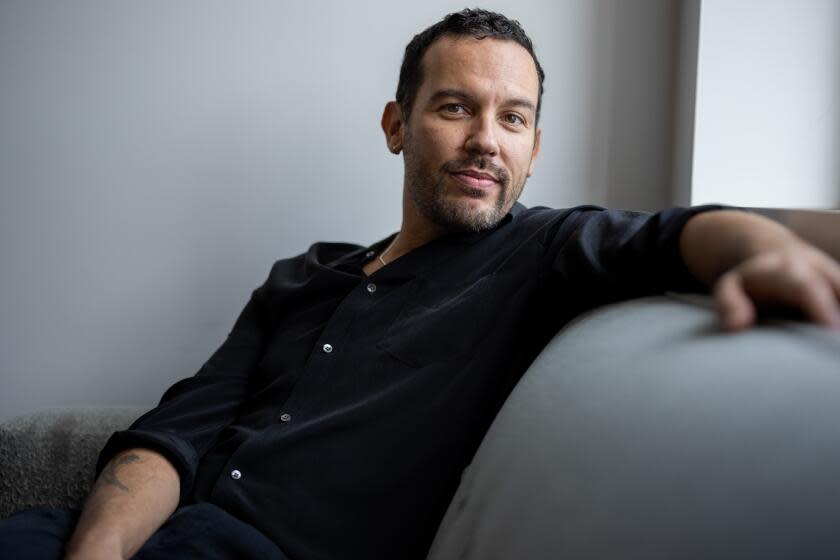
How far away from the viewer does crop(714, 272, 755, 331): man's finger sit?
1.93ft

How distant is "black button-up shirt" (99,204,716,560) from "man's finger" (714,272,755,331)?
0.57 feet

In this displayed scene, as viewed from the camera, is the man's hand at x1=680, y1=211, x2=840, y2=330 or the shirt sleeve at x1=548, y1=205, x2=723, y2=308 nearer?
the man's hand at x1=680, y1=211, x2=840, y2=330

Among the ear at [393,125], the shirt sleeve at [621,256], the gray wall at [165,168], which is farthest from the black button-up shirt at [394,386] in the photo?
the gray wall at [165,168]

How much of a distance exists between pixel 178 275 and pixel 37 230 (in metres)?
0.33

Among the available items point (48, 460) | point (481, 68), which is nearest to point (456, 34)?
point (481, 68)

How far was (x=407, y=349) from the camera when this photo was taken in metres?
1.05

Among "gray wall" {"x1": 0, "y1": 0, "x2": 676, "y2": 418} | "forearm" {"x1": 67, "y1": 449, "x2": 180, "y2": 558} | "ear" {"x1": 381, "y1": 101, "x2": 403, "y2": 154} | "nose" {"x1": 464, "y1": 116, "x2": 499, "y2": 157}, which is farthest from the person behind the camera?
"gray wall" {"x1": 0, "y1": 0, "x2": 676, "y2": 418}

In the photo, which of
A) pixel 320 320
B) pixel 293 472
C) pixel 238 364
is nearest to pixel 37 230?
pixel 238 364

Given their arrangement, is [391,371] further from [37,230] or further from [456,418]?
[37,230]

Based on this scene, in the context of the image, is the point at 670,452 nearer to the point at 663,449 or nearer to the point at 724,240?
the point at 663,449

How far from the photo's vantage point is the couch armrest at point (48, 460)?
1.19 meters

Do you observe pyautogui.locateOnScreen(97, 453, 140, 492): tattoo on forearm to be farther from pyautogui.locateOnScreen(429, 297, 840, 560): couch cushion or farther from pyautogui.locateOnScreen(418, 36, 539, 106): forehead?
pyautogui.locateOnScreen(418, 36, 539, 106): forehead

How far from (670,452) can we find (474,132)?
74cm

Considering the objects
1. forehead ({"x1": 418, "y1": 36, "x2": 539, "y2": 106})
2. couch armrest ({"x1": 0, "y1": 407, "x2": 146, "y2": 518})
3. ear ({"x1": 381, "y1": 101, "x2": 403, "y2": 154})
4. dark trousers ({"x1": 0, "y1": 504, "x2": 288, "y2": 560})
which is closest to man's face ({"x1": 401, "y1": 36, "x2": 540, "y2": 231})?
forehead ({"x1": 418, "y1": 36, "x2": 539, "y2": 106})
